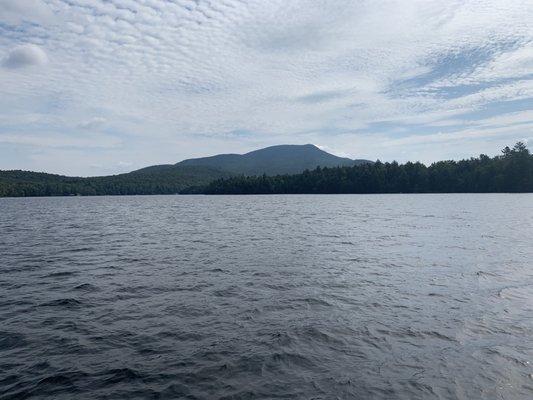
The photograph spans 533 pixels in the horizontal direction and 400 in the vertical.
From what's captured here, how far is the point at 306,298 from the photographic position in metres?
21.8

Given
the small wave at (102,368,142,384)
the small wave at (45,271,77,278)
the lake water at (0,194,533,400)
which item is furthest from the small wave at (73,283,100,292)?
the small wave at (102,368,142,384)

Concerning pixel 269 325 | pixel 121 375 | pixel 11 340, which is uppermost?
pixel 11 340

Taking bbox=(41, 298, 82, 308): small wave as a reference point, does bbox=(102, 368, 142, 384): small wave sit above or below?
below

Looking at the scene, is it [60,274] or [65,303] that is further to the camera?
[60,274]

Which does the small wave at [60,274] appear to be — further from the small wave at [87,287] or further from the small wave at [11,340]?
the small wave at [11,340]

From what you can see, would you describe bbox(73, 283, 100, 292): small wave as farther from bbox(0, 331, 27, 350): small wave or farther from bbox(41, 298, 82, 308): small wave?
bbox(0, 331, 27, 350): small wave

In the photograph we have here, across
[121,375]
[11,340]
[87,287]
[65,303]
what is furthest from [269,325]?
[87,287]

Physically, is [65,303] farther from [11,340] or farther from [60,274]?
[60,274]

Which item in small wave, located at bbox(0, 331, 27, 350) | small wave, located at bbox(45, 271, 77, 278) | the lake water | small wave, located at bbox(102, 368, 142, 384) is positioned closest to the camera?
the lake water

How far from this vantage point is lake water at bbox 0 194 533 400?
1233 centimetres

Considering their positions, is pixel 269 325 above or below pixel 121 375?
below

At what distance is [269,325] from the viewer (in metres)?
17.6

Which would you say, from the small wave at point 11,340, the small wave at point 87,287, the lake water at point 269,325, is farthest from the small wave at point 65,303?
the small wave at point 11,340

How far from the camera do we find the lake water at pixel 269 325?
1233 centimetres
